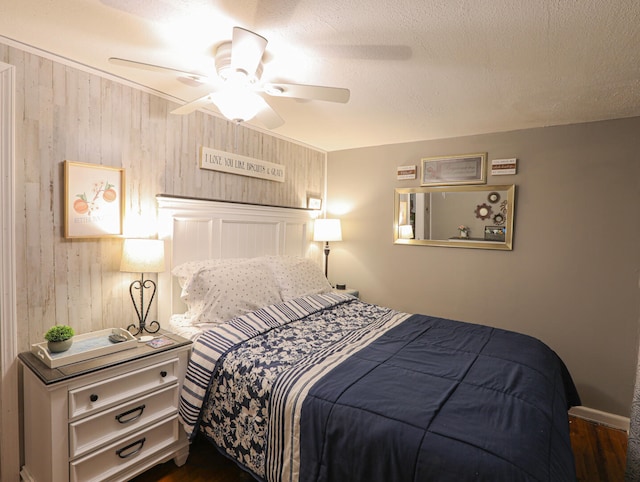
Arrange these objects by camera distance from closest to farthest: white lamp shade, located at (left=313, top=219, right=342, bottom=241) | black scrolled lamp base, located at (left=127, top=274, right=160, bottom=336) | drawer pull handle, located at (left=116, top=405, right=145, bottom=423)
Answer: drawer pull handle, located at (left=116, top=405, right=145, bottom=423), black scrolled lamp base, located at (left=127, top=274, right=160, bottom=336), white lamp shade, located at (left=313, top=219, right=342, bottom=241)

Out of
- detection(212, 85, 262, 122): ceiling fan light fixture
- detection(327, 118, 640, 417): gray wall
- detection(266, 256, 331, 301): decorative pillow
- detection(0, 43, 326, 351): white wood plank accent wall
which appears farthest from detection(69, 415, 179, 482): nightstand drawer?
detection(327, 118, 640, 417): gray wall

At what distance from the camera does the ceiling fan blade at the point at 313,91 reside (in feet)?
5.23

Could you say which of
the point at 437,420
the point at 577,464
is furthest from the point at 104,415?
the point at 577,464

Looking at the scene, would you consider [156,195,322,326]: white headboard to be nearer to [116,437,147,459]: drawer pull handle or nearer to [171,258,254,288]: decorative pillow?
[171,258,254,288]: decorative pillow

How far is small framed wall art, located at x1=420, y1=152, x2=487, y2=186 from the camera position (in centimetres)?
309

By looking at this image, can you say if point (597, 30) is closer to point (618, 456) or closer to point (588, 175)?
point (588, 175)

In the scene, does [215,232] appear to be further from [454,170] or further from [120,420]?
[454,170]

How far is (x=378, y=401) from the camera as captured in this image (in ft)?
4.47

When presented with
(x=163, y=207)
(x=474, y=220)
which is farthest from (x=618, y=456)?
(x=163, y=207)

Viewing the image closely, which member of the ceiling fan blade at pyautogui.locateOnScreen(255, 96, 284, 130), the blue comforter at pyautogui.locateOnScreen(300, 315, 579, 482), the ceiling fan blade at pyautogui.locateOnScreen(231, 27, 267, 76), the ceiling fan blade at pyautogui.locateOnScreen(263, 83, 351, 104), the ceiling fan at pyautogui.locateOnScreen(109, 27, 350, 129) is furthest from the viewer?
the ceiling fan blade at pyautogui.locateOnScreen(255, 96, 284, 130)

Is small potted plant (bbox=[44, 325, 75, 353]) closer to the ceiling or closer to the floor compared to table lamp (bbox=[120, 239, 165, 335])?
closer to the floor

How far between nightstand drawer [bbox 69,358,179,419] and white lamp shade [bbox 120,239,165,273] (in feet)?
1.90

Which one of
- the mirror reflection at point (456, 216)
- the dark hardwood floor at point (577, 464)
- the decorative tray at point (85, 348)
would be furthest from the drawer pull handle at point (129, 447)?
the mirror reflection at point (456, 216)

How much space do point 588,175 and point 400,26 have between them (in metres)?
2.17
